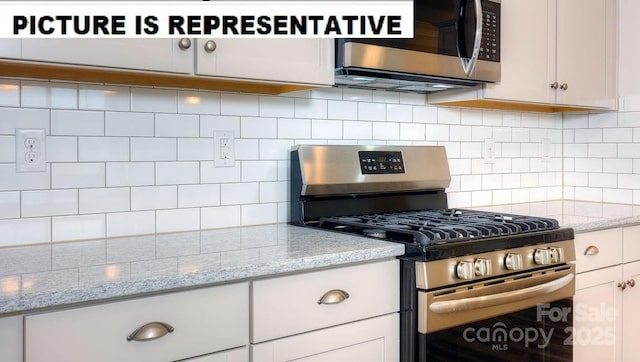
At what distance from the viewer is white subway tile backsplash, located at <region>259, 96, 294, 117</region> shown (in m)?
2.04

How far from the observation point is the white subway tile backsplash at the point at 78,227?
1.65 meters

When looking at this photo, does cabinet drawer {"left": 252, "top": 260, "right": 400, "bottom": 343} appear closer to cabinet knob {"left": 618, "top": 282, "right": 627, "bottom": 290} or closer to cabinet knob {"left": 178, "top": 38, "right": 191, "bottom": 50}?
cabinet knob {"left": 178, "top": 38, "right": 191, "bottom": 50}

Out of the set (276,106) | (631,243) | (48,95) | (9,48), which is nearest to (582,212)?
(631,243)

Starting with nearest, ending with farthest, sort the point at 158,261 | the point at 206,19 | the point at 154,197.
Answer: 1. the point at 158,261
2. the point at 206,19
3. the point at 154,197

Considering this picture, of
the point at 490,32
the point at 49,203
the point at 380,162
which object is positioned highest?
the point at 490,32

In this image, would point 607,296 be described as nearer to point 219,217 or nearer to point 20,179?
point 219,217

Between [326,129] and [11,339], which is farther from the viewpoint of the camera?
[326,129]

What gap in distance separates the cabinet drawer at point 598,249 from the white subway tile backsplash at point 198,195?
1.35 m

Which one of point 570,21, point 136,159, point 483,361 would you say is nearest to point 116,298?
point 136,159

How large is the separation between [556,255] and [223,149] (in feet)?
3.90

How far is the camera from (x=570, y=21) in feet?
8.56

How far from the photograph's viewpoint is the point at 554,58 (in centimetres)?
254

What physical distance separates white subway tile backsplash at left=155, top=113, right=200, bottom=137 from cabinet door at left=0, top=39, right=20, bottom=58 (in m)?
0.54

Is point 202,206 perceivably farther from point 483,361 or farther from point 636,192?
point 636,192
